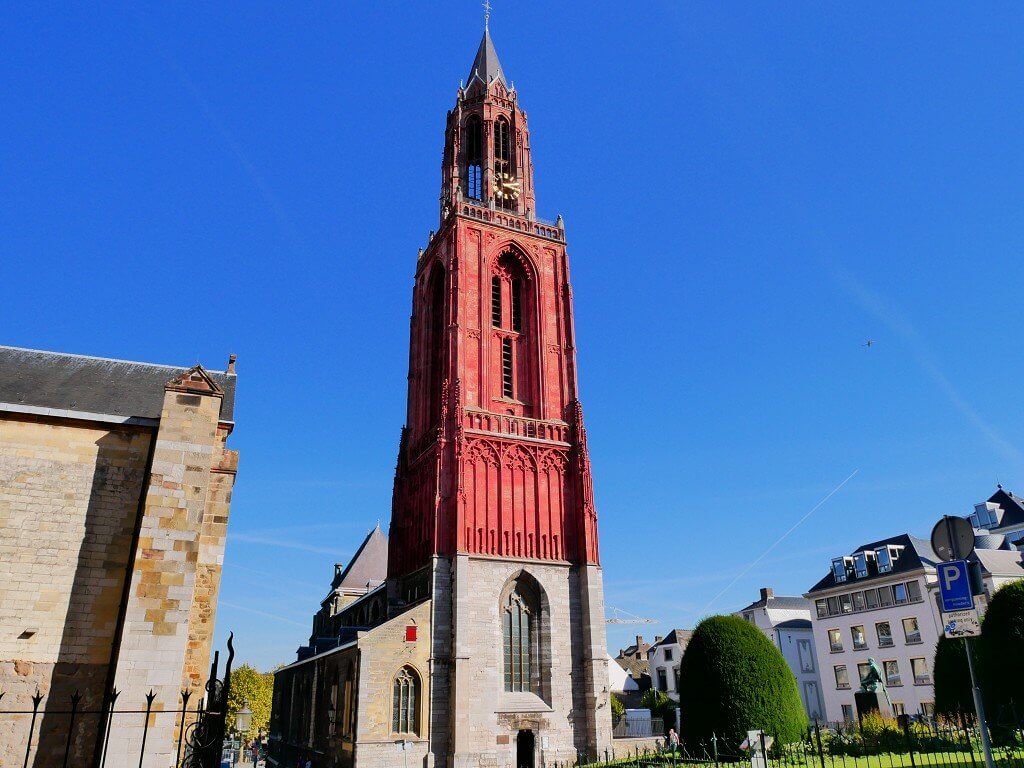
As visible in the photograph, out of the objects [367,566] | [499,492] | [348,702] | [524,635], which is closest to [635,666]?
[367,566]

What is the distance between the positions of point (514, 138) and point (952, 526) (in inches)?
1557

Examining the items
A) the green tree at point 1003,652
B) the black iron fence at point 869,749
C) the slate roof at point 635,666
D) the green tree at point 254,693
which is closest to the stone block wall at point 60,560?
the black iron fence at point 869,749

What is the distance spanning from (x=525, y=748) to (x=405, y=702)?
17.6 ft

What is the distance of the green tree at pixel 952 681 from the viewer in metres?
24.1

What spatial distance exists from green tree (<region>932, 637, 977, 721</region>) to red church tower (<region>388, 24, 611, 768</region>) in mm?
12494

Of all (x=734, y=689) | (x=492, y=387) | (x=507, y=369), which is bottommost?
(x=734, y=689)

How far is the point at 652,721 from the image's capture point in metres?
48.0

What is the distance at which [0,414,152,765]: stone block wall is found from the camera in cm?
1391

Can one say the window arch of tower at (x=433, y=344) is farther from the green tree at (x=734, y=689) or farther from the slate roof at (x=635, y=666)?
the slate roof at (x=635, y=666)

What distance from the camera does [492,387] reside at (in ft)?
119

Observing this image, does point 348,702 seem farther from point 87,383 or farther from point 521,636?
point 87,383

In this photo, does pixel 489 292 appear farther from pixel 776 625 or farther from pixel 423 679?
pixel 776 625

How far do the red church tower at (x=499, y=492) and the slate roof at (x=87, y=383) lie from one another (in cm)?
1462

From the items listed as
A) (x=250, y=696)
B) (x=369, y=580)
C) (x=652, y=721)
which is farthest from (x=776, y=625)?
(x=250, y=696)
